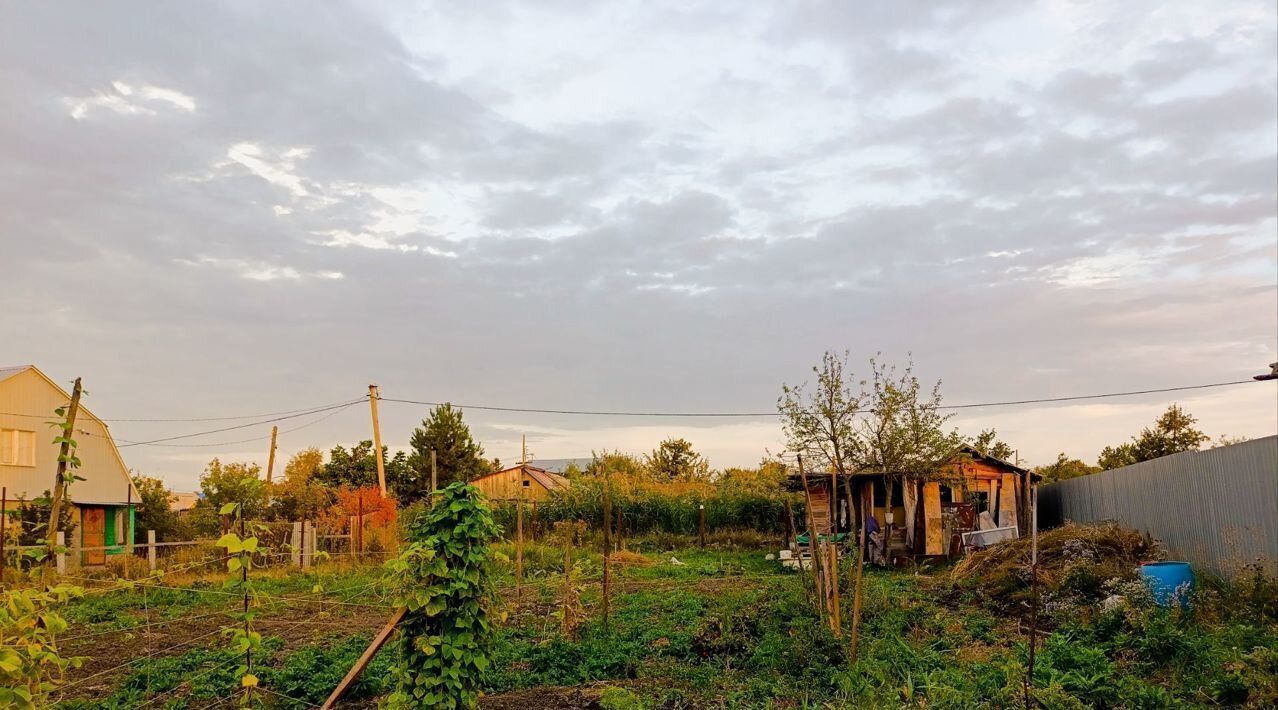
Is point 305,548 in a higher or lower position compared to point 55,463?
lower

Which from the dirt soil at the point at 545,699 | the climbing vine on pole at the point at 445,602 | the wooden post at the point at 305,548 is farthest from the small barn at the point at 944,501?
the climbing vine on pole at the point at 445,602

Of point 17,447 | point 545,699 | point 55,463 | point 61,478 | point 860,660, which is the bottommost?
point 545,699

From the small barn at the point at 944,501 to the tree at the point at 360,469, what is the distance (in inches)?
881

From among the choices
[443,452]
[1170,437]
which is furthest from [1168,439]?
[443,452]

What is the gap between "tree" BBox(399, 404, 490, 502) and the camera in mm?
40219

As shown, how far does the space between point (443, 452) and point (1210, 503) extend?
32.7 m

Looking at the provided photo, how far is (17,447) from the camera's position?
26734 mm

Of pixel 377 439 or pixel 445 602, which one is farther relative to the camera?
pixel 377 439

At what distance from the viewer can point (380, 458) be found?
28.8 metres

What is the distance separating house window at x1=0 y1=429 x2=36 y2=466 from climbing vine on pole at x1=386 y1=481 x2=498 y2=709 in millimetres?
25129

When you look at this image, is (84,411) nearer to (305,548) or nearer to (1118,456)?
(305,548)

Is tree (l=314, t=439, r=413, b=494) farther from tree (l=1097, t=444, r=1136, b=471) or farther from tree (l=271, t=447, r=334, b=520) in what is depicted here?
tree (l=1097, t=444, r=1136, b=471)

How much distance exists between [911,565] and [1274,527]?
32.5ft

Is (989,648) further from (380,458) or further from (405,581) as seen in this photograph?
(380,458)
